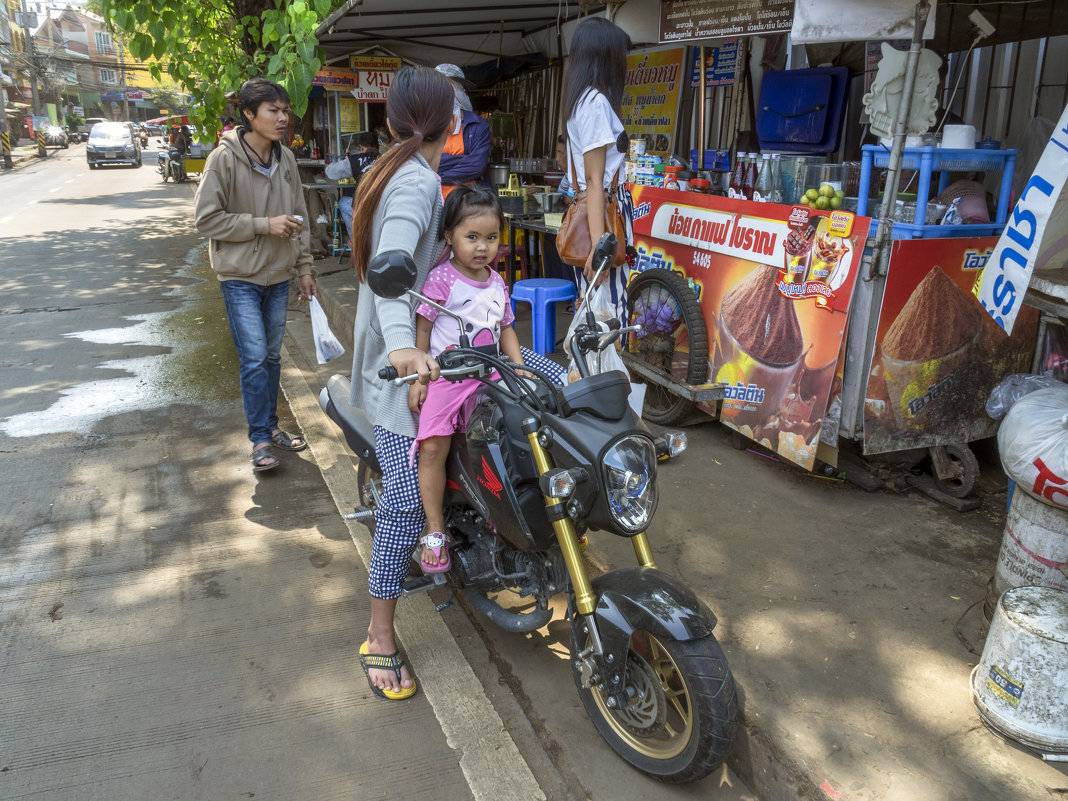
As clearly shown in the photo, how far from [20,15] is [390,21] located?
209 ft

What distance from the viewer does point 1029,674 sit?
2266mm

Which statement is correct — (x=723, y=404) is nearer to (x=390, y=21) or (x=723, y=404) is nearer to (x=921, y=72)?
(x=921, y=72)

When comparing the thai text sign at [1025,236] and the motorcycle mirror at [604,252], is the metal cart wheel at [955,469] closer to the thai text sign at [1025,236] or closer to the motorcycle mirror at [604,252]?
the thai text sign at [1025,236]

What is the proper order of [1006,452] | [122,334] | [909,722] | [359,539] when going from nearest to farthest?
[909,722] → [1006,452] → [359,539] → [122,334]

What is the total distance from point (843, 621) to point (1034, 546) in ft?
2.24

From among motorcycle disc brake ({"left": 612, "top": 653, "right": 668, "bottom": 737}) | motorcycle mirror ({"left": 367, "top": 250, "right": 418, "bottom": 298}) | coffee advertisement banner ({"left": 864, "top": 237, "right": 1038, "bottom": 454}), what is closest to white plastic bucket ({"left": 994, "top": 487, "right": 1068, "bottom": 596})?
coffee advertisement banner ({"left": 864, "top": 237, "right": 1038, "bottom": 454})

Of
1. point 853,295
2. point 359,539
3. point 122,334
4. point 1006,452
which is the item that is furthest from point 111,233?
point 1006,452

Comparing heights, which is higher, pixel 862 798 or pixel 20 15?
pixel 20 15

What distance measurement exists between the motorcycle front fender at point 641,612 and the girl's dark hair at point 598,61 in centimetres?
255

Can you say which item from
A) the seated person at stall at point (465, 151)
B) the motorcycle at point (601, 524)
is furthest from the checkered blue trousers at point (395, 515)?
the seated person at stall at point (465, 151)

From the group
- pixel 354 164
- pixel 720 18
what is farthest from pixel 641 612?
pixel 354 164

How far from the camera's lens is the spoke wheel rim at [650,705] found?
2.20 meters

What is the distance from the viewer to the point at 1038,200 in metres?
2.52

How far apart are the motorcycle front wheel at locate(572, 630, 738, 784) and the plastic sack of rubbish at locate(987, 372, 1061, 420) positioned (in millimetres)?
1843
